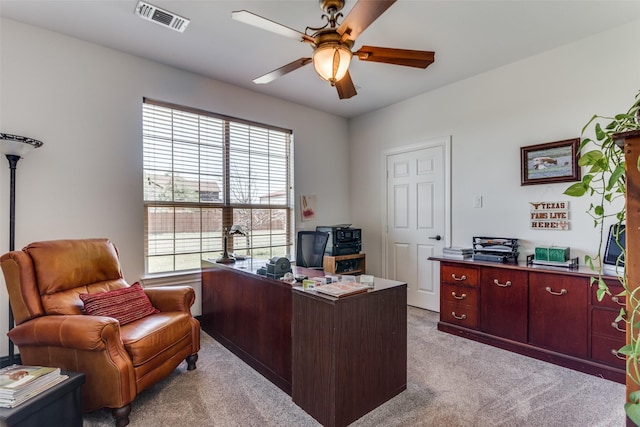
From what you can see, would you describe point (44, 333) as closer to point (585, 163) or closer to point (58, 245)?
point (58, 245)

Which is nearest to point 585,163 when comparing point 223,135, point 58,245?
point 58,245

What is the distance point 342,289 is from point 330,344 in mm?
306

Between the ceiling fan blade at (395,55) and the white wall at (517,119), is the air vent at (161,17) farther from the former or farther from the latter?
the white wall at (517,119)

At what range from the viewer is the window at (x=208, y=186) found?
3.29m

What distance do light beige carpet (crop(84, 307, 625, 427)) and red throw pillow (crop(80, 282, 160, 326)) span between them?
523 millimetres

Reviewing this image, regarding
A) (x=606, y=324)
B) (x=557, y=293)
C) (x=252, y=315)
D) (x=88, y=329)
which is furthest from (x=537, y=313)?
(x=88, y=329)

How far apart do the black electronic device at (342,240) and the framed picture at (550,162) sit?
2.00 m

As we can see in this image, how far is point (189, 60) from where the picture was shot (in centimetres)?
318

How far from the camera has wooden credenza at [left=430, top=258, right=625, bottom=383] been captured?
92.0 inches

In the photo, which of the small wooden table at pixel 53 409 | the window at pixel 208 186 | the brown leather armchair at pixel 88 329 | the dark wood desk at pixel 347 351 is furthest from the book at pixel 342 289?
the window at pixel 208 186

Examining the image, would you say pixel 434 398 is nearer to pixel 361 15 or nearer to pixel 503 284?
pixel 503 284

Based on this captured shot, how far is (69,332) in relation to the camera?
5.98 ft

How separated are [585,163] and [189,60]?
3.38 m

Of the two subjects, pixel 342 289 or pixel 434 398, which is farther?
pixel 434 398
